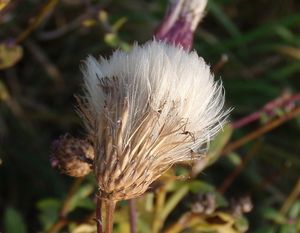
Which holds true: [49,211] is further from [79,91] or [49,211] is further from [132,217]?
[79,91]

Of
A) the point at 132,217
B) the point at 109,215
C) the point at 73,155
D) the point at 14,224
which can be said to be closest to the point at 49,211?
the point at 14,224

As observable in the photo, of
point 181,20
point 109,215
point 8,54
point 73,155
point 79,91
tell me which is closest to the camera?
point 109,215

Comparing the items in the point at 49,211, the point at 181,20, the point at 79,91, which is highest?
the point at 79,91

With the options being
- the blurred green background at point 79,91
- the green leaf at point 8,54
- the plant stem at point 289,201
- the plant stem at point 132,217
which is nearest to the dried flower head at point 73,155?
the plant stem at point 132,217

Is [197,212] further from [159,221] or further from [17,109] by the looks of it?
[17,109]

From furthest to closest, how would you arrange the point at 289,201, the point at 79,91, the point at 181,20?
the point at 79,91, the point at 289,201, the point at 181,20

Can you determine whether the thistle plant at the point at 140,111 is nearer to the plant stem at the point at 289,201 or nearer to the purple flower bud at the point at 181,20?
the purple flower bud at the point at 181,20
